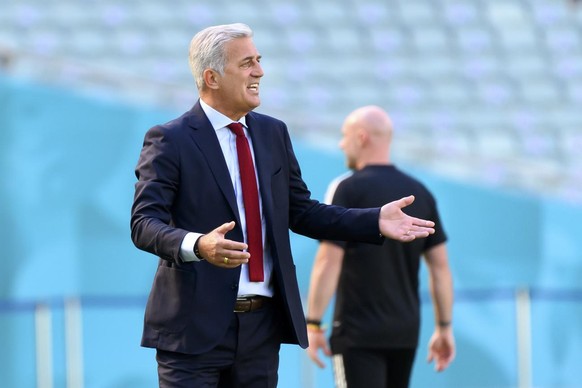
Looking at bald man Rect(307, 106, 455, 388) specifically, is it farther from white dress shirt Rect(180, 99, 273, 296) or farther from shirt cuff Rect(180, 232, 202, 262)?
shirt cuff Rect(180, 232, 202, 262)

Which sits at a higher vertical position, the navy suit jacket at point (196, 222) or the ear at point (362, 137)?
the ear at point (362, 137)

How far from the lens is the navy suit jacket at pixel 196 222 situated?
358 centimetres

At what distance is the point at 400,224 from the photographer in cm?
375

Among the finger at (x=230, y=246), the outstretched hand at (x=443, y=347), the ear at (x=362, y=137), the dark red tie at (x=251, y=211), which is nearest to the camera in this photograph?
the finger at (x=230, y=246)

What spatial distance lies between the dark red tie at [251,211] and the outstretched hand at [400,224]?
0.39m

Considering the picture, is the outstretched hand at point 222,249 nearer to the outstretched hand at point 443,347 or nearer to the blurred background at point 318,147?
the outstretched hand at point 443,347

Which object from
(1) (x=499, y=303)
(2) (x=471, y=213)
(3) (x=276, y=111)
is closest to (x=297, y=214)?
(1) (x=499, y=303)

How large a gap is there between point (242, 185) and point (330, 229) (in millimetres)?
352

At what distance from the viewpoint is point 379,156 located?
553 centimetres

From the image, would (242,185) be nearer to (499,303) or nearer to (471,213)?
(499,303)

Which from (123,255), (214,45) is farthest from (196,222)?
(123,255)

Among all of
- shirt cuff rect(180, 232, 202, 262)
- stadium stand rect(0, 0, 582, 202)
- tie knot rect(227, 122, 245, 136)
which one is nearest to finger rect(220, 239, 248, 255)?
shirt cuff rect(180, 232, 202, 262)

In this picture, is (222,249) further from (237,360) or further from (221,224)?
(237,360)

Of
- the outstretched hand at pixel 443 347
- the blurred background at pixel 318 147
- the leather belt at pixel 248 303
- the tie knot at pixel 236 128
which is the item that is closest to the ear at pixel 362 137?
the outstretched hand at pixel 443 347
